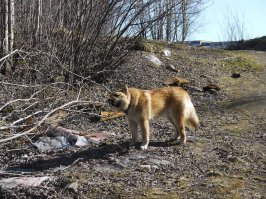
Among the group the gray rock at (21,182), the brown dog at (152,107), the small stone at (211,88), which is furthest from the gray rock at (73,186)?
the small stone at (211,88)

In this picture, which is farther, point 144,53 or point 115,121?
point 144,53

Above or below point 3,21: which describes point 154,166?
below

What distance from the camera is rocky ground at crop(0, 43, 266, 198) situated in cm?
493

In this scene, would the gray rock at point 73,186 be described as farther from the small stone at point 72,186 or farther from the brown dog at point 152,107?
the brown dog at point 152,107

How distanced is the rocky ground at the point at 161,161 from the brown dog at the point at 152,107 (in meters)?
0.24

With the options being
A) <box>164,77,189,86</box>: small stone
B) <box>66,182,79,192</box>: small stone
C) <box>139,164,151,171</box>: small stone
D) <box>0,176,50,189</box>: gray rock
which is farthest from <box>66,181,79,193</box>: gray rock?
<box>164,77,189,86</box>: small stone

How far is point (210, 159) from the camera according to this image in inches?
234

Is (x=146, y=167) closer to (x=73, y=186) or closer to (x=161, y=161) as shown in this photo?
(x=161, y=161)

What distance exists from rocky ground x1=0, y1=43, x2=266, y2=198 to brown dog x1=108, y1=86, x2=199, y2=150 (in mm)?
245

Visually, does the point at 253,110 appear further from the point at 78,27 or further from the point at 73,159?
the point at 73,159

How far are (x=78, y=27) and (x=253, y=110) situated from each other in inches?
136

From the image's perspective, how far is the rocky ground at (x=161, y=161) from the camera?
4.93 meters

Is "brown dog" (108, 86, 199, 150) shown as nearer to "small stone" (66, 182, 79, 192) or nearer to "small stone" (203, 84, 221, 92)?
"small stone" (66, 182, 79, 192)

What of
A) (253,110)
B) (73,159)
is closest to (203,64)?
(253,110)
